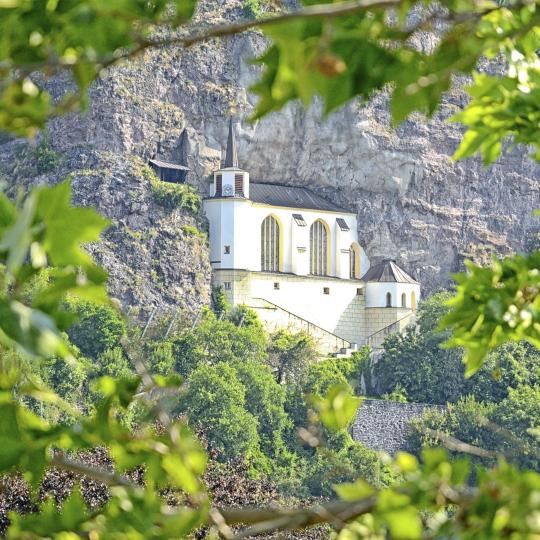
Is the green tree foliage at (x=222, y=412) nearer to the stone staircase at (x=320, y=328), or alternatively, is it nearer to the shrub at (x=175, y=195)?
the stone staircase at (x=320, y=328)

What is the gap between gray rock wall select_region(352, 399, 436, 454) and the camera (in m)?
84.8

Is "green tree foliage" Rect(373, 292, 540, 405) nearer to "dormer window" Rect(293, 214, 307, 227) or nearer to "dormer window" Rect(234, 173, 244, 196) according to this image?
"dormer window" Rect(293, 214, 307, 227)

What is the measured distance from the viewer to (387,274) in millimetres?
→ 90125

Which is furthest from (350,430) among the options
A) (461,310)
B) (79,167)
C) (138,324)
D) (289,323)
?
(461,310)

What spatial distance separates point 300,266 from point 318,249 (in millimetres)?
2133

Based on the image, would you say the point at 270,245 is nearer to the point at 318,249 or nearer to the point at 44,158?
the point at 318,249

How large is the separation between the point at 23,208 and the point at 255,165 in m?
87.8

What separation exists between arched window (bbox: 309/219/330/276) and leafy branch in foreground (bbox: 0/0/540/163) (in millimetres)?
85721

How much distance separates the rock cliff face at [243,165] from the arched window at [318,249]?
2496 millimetres

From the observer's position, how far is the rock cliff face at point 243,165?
87.8 meters

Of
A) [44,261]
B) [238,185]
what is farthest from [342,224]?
[44,261]

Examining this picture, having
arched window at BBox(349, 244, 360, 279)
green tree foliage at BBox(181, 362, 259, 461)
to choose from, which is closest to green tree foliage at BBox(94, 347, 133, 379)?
green tree foliage at BBox(181, 362, 259, 461)

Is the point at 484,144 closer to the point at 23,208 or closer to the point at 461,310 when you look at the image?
the point at 461,310

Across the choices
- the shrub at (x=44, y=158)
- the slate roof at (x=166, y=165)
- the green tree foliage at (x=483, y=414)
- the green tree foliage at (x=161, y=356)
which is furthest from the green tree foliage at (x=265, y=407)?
the shrub at (x=44, y=158)
